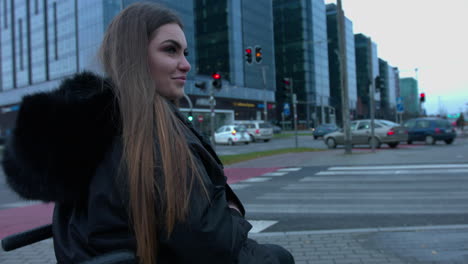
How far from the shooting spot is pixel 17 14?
57.6 metres

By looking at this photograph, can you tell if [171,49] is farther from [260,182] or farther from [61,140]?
[260,182]

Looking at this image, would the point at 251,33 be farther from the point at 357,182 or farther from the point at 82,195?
the point at 82,195

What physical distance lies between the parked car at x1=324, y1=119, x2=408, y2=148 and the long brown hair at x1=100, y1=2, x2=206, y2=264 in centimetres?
1748

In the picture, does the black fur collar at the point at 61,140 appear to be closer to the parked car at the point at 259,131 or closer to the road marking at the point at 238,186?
the road marking at the point at 238,186

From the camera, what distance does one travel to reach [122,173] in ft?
3.85

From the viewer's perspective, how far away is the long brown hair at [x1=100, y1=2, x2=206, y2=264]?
115 cm

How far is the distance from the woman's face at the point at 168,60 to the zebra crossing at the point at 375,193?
16.1ft

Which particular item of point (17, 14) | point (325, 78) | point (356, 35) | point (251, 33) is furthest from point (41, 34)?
point (356, 35)

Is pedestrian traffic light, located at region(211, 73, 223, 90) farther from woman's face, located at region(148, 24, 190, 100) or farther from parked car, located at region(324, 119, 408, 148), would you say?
woman's face, located at region(148, 24, 190, 100)

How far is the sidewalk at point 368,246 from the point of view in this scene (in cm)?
362

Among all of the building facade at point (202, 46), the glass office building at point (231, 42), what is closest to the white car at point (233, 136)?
the building facade at point (202, 46)

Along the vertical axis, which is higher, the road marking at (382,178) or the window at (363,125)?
the window at (363,125)

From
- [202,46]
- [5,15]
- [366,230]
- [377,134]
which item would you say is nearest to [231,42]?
[202,46]

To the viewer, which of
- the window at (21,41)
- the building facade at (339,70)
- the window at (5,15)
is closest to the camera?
the window at (21,41)
